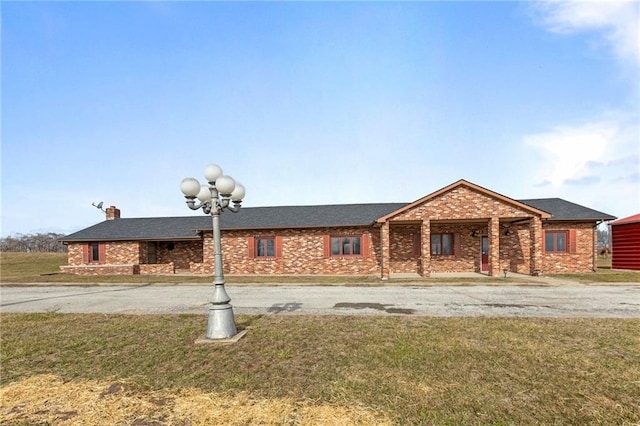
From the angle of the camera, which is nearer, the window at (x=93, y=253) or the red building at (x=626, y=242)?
the red building at (x=626, y=242)

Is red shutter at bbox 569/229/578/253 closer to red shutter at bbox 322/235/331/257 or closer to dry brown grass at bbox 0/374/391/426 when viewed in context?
red shutter at bbox 322/235/331/257

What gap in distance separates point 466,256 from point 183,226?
20.6 meters

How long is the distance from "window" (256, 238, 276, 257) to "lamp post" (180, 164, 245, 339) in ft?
49.1

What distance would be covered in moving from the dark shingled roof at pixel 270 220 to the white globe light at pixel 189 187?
14355mm

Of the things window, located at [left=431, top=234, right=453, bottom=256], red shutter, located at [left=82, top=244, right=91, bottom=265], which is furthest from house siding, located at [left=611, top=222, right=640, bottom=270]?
red shutter, located at [left=82, top=244, right=91, bottom=265]

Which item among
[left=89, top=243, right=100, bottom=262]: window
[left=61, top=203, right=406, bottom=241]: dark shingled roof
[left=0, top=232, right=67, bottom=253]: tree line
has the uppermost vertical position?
[left=61, top=203, right=406, bottom=241]: dark shingled roof

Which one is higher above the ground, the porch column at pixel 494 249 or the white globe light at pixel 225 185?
the white globe light at pixel 225 185

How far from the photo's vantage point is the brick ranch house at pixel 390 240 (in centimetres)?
1864

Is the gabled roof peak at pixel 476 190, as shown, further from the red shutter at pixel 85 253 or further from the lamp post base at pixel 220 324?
the red shutter at pixel 85 253

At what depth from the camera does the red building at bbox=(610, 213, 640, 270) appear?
21.0 meters

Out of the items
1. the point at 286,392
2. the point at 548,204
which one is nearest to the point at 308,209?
the point at 548,204

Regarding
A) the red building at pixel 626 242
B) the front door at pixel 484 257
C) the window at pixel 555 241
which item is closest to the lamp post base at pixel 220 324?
the front door at pixel 484 257

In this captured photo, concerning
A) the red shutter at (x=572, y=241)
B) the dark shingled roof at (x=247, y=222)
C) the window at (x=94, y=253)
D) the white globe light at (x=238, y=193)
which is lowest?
the window at (x=94, y=253)

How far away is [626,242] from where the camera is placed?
2183 centimetres
